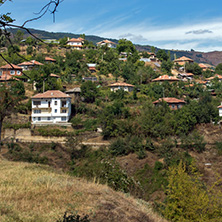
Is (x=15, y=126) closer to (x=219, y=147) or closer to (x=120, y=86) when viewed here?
(x=120, y=86)

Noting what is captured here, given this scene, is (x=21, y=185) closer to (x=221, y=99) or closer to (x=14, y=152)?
(x=14, y=152)

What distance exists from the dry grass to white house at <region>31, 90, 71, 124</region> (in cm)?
3474

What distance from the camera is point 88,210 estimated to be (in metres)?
8.41

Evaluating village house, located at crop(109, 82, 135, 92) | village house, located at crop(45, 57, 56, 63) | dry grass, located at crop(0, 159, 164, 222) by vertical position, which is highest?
village house, located at crop(45, 57, 56, 63)

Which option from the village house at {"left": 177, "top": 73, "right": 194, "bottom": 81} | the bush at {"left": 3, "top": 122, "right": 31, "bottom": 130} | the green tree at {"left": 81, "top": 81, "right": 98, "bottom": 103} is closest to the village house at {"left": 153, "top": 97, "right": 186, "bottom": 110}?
the green tree at {"left": 81, "top": 81, "right": 98, "bottom": 103}

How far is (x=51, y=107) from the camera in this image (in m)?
46.2

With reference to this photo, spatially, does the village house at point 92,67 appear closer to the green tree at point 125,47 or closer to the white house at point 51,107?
the green tree at point 125,47

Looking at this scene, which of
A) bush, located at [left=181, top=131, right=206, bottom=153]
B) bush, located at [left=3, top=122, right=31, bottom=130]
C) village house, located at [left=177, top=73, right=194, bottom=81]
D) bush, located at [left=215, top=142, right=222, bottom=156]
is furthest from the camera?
village house, located at [left=177, top=73, right=194, bottom=81]

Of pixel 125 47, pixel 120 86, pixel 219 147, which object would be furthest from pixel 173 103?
pixel 125 47

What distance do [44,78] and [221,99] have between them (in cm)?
3492

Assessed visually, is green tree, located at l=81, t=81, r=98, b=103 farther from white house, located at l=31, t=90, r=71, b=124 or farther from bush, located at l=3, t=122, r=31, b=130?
bush, located at l=3, t=122, r=31, b=130

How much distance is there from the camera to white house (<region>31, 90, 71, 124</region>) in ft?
150

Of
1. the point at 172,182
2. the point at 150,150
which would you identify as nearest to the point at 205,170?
the point at 150,150

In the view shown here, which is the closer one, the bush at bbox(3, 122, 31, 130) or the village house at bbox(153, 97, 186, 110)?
the bush at bbox(3, 122, 31, 130)
